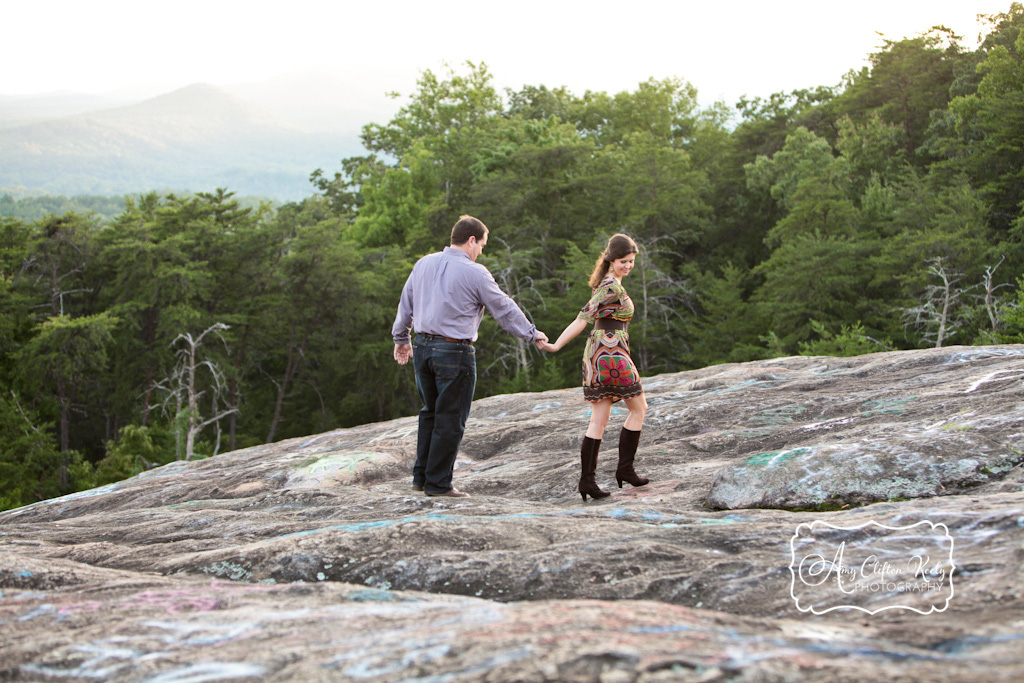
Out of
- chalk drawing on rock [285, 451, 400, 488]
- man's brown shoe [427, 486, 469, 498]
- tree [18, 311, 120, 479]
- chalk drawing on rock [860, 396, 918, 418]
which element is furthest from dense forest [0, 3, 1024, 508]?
man's brown shoe [427, 486, 469, 498]

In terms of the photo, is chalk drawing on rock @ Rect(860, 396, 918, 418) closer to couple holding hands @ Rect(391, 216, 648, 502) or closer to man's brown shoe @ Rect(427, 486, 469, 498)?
couple holding hands @ Rect(391, 216, 648, 502)

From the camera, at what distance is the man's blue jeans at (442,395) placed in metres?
5.38

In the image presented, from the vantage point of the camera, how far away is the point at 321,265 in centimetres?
3281

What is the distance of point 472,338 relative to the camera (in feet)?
18.0

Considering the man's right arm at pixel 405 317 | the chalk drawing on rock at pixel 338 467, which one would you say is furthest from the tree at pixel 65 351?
the man's right arm at pixel 405 317

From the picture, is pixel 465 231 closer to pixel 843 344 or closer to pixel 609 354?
pixel 609 354

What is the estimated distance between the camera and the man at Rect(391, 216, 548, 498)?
537cm

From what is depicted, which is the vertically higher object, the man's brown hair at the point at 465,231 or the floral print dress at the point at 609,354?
the man's brown hair at the point at 465,231

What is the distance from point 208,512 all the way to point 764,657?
14.0ft

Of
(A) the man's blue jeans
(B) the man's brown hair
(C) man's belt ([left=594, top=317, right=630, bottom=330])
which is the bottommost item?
(A) the man's blue jeans

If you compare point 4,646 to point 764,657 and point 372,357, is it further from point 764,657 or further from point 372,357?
point 372,357

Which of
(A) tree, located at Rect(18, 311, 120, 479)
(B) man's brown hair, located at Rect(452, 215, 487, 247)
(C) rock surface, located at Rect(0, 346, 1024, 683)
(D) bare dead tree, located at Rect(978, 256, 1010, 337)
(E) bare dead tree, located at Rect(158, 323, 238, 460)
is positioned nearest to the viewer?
(C) rock surface, located at Rect(0, 346, 1024, 683)

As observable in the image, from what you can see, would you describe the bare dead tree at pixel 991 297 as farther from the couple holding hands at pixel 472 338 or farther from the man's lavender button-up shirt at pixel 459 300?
the man's lavender button-up shirt at pixel 459 300

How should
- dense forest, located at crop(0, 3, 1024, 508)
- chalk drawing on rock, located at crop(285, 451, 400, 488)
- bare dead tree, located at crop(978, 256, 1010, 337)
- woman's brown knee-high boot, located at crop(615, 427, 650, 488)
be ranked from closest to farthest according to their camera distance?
woman's brown knee-high boot, located at crop(615, 427, 650, 488) < chalk drawing on rock, located at crop(285, 451, 400, 488) < bare dead tree, located at crop(978, 256, 1010, 337) < dense forest, located at crop(0, 3, 1024, 508)
